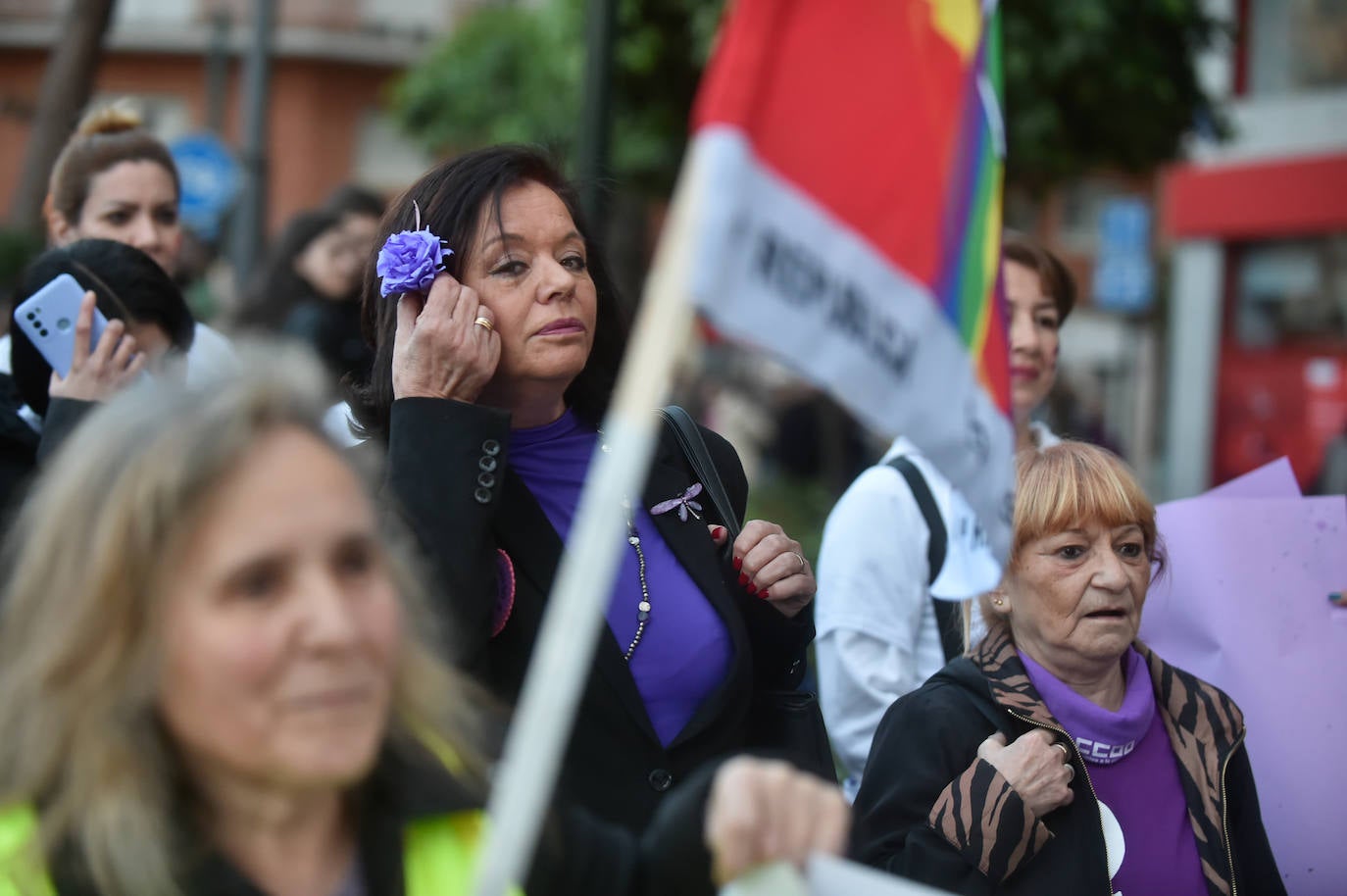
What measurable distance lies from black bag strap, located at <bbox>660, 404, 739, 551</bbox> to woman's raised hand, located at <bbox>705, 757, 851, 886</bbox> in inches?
42.9

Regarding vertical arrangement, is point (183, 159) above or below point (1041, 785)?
above

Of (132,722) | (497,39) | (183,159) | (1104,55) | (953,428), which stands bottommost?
(132,722)

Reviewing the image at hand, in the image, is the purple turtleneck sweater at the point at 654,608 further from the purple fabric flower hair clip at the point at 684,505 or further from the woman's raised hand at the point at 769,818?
the woman's raised hand at the point at 769,818

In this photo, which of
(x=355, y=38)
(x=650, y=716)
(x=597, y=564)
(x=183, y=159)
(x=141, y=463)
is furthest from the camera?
(x=355, y=38)

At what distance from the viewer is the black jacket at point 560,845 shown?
167cm

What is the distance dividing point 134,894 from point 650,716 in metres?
1.05

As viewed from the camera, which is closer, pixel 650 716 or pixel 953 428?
pixel 953 428

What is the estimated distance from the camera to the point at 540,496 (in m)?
2.65

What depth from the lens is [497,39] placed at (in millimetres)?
17531

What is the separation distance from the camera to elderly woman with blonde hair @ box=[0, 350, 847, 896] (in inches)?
60.8

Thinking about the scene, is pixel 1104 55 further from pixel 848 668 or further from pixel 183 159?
pixel 848 668

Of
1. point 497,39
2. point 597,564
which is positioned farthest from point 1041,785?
point 497,39

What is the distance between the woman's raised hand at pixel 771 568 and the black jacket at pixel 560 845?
0.82 meters

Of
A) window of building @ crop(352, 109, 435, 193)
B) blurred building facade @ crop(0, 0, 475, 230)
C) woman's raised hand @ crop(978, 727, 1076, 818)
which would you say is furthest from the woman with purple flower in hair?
window of building @ crop(352, 109, 435, 193)
